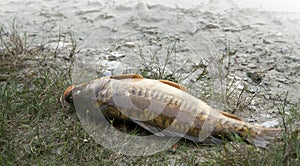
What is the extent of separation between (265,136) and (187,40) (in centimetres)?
214

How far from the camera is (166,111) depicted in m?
4.01

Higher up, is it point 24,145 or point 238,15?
point 238,15

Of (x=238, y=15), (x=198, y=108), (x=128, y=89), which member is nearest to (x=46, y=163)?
(x=128, y=89)

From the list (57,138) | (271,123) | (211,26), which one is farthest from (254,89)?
(57,138)

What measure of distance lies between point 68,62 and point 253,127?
6.78ft

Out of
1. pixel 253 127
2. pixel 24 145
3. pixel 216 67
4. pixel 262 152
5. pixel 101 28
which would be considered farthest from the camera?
pixel 101 28

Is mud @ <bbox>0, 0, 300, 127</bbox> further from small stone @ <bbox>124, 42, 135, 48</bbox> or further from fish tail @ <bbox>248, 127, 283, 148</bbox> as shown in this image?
fish tail @ <bbox>248, 127, 283, 148</bbox>

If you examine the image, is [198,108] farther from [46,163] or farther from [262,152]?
[46,163]

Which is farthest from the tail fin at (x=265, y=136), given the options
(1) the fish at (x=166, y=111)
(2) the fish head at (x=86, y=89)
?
(2) the fish head at (x=86, y=89)

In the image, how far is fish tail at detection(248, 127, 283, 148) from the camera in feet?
12.1

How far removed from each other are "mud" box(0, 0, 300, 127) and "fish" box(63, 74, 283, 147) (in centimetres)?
47

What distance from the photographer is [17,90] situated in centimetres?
469

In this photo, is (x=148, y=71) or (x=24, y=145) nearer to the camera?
(x=24, y=145)

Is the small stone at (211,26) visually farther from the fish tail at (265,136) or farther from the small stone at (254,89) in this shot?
the fish tail at (265,136)
